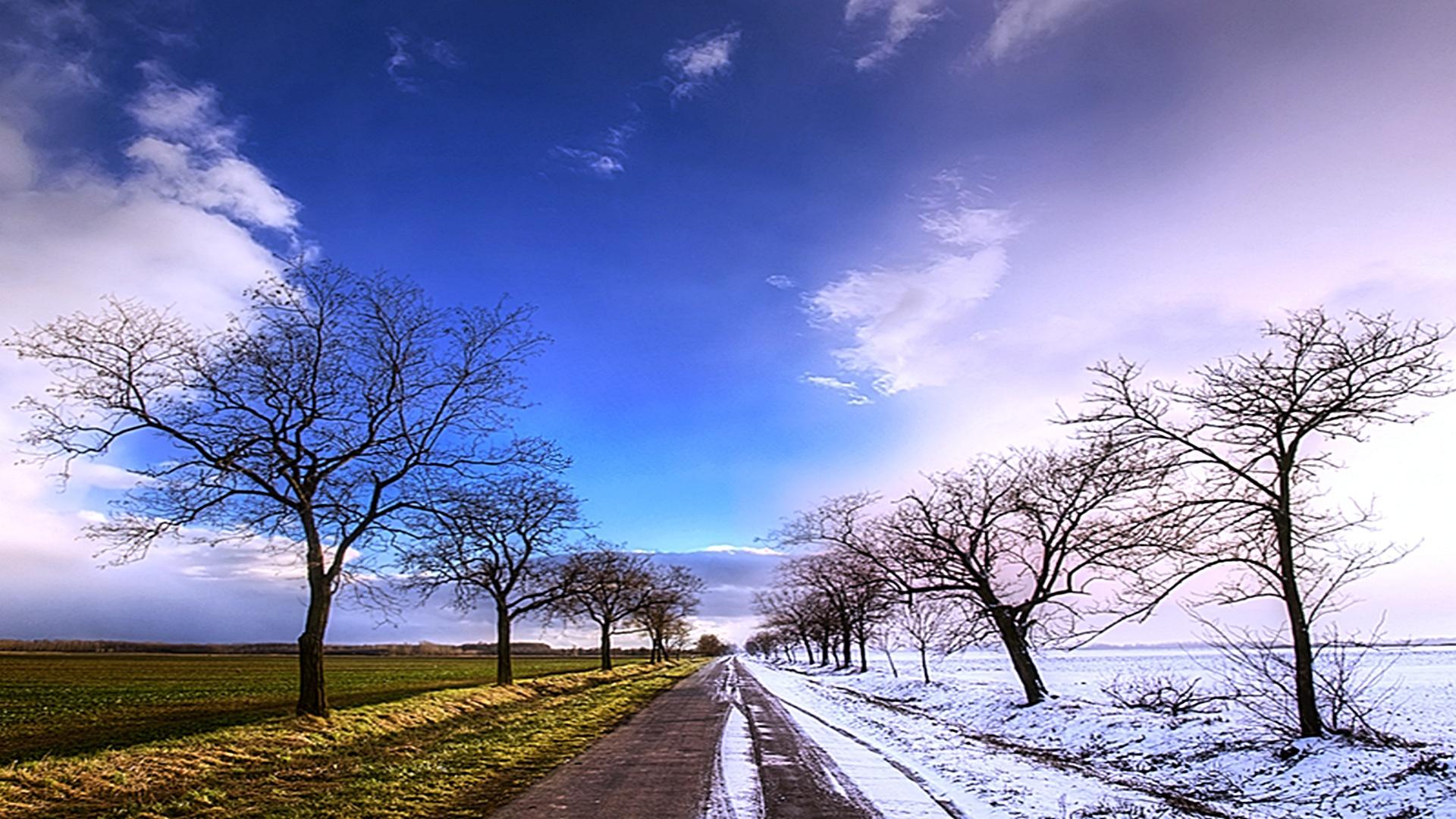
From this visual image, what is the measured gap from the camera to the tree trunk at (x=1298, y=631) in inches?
509

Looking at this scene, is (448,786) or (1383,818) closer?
(1383,818)

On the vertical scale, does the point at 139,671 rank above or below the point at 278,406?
below

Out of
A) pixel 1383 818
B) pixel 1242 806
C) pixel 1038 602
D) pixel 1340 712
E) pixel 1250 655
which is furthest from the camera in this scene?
pixel 1038 602

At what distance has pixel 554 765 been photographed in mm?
13602

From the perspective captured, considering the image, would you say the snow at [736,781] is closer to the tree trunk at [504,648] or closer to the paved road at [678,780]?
the paved road at [678,780]

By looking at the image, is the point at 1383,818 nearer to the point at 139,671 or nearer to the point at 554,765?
the point at 554,765

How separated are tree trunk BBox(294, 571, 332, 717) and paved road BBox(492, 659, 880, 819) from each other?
286 inches

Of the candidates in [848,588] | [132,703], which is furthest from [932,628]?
[132,703]

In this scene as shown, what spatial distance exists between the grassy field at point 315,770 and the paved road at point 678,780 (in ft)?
2.31

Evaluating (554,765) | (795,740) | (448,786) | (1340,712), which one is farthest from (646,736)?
(1340,712)

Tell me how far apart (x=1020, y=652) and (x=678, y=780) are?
14.4m

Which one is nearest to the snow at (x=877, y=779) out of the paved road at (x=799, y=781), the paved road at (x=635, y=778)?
the paved road at (x=799, y=781)

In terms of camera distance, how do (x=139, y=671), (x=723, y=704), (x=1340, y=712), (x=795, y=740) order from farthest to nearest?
(x=139, y=671), (x=723, y=704), (x=795, y=740), (x=1340, y=712)

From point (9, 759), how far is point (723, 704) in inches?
801
